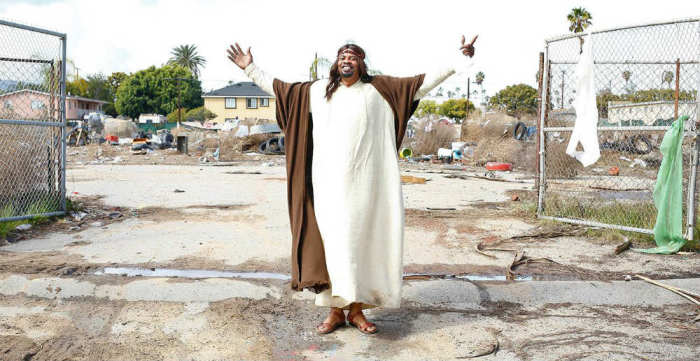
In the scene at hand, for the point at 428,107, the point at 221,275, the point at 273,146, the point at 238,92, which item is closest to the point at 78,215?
the point at 221,275

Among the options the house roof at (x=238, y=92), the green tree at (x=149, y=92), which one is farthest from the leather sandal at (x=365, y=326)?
the green tree at (x=149, y=92)

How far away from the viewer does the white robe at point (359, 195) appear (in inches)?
143

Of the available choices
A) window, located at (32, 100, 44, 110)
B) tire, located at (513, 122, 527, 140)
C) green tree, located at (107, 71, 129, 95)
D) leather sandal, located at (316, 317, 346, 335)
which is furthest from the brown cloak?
green tree, located at (107, 71, 129, 95)

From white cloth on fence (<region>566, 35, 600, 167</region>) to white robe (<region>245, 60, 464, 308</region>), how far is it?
344 cm

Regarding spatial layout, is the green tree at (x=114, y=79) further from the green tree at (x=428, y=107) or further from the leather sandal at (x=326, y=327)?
the leather sandal at (x=326, y=327)

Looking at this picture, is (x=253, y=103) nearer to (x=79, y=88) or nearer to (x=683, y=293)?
(x=79, y=88)

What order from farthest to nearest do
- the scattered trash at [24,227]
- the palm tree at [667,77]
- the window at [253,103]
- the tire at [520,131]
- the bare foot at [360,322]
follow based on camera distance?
the window at [253,103] < the tire at [520,131] < the scattered trash at [24,227] < the palm tree at [667,77] < the bare foot at [360,322]

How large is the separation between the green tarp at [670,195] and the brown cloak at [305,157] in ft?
11.8

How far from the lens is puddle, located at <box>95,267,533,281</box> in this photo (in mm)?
5020

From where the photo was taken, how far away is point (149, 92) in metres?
69.6

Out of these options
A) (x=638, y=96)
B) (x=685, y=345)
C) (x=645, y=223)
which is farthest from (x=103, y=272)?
(x=638, y=96)

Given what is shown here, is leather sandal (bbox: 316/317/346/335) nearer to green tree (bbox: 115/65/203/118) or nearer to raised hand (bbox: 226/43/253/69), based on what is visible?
raised hand (bbox: 226/43/253/69)

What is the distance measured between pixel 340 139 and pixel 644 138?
313 inches

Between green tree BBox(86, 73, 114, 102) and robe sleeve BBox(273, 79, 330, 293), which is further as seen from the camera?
green tree BBox(86, 73, 114, 102)
